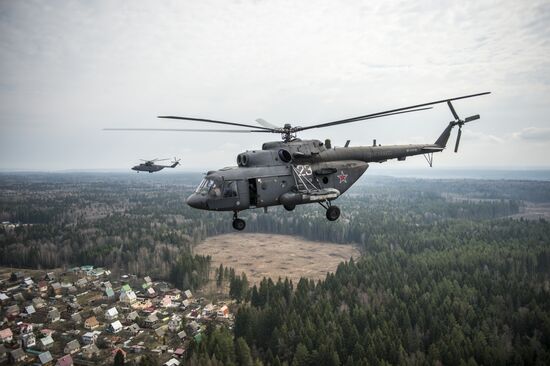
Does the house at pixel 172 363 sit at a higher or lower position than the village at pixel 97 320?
higher

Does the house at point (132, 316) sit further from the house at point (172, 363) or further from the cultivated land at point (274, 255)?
the cultivated land at point (274, 255)

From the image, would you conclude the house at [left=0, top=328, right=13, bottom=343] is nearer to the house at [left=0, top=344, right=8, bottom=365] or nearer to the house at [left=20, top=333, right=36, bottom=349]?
the house at [left=0, top=344, right=8, bottom=365]

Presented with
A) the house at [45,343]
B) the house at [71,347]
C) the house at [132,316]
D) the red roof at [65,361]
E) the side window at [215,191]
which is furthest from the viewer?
the house at [132,316]

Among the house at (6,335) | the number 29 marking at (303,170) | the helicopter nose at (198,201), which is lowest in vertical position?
the house at (6,335)

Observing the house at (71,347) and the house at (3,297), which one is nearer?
the house at (71,347)

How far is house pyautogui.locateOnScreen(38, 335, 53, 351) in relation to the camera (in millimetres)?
66625

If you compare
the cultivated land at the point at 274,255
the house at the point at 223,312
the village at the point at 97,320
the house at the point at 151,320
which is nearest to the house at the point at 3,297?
the village at the point at 97,320

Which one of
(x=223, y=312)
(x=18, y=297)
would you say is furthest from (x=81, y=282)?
(x=223, y=312)

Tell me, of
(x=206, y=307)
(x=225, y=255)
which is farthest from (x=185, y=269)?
(x=225, y=255)

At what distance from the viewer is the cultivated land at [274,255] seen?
123 m

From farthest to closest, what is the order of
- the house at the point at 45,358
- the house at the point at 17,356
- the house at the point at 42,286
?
the house at the point at 42,286
the house at the point at 17,356
the house at the point at 45,358

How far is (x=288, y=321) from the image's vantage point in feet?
209

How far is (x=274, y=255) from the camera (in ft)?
479

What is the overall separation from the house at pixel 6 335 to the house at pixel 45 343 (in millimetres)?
8390
